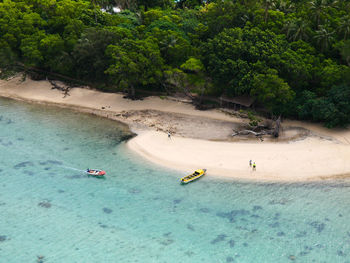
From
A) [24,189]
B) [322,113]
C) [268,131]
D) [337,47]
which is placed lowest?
[24,189]

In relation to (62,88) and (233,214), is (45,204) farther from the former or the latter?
(62,88)

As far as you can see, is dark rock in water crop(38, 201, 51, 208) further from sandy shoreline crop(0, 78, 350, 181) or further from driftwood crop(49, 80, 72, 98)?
driftwood crop(49, 80, 72, 98)

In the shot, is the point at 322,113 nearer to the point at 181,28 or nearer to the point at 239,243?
the point at 239,243

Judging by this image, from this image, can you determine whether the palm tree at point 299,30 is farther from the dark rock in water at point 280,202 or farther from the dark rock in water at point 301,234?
the dark rock in water at point 301,234

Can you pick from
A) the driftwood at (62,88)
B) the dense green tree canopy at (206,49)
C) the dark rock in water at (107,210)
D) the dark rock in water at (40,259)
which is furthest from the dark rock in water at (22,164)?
the driftwood at (62,88)

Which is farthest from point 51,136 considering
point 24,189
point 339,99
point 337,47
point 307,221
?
point 337,47

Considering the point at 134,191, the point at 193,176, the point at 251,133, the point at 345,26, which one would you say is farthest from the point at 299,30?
the point at 134,191
